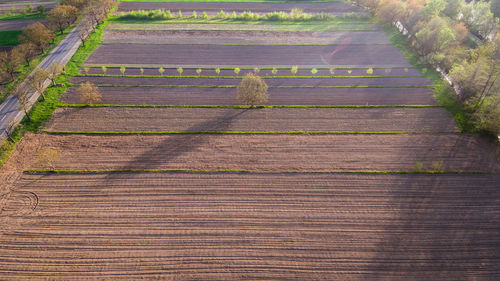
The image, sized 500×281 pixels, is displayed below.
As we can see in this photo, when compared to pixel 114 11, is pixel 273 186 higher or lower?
lower

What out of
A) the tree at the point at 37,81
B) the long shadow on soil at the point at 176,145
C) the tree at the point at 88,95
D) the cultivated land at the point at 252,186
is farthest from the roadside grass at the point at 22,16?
the long shadow on soil at the point at 176,145

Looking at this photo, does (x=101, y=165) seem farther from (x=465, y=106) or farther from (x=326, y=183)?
(x=465, y=106)

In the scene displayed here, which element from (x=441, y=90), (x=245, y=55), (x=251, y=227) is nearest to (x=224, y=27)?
(x=245, y=55)

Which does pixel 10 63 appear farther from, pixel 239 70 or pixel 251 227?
pixel 251 227

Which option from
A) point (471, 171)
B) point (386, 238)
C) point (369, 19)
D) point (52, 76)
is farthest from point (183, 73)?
point (369, 19)

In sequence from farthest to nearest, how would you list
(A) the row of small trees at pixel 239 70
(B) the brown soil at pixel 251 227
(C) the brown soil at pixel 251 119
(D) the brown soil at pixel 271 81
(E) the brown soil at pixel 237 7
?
(E) the brown soil at pixel 237 7, (A) the row of small trees at pixel 239 70, (D) the brown soil at pixel 271 81, (C) the brown soil at pixel 251 119, (B) the brown soil at pixel 251 227

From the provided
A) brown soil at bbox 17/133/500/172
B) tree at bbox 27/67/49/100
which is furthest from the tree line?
tree at bbox 27/67/49/100

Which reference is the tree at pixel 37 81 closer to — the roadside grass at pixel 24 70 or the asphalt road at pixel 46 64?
the asphalt road at pixel 46 64
